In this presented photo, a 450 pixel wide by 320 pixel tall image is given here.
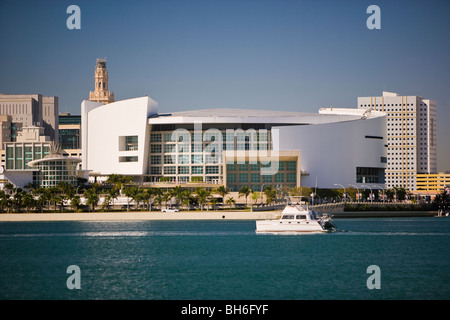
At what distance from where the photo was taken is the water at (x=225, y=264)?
4512cm

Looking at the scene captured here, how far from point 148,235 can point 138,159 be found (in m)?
70.1

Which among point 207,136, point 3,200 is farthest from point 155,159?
point 3,200

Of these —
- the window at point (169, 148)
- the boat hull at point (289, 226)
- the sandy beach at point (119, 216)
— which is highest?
the window at point (169, 148)

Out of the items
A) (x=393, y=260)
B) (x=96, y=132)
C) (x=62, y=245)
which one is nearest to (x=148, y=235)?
(x=62, y=245)

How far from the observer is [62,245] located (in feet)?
243

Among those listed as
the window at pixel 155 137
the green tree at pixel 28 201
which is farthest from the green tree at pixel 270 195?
the green tree at pixel 28 201

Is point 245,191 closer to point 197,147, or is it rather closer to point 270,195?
point 270,195

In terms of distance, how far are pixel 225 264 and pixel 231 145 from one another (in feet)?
318

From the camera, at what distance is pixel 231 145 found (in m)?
154

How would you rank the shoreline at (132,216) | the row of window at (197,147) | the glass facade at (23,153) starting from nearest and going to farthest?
the shoreline at (132,216) → the row of window at (197,147) → the glass facade at (23,153)

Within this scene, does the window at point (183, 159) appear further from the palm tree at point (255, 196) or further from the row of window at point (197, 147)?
the palm tree at point (255, 196)

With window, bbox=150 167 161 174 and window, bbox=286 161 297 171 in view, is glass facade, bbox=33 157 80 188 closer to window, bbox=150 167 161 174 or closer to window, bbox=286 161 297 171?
window, bbox=150 167 161 174

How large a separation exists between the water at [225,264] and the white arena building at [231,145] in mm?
58453
